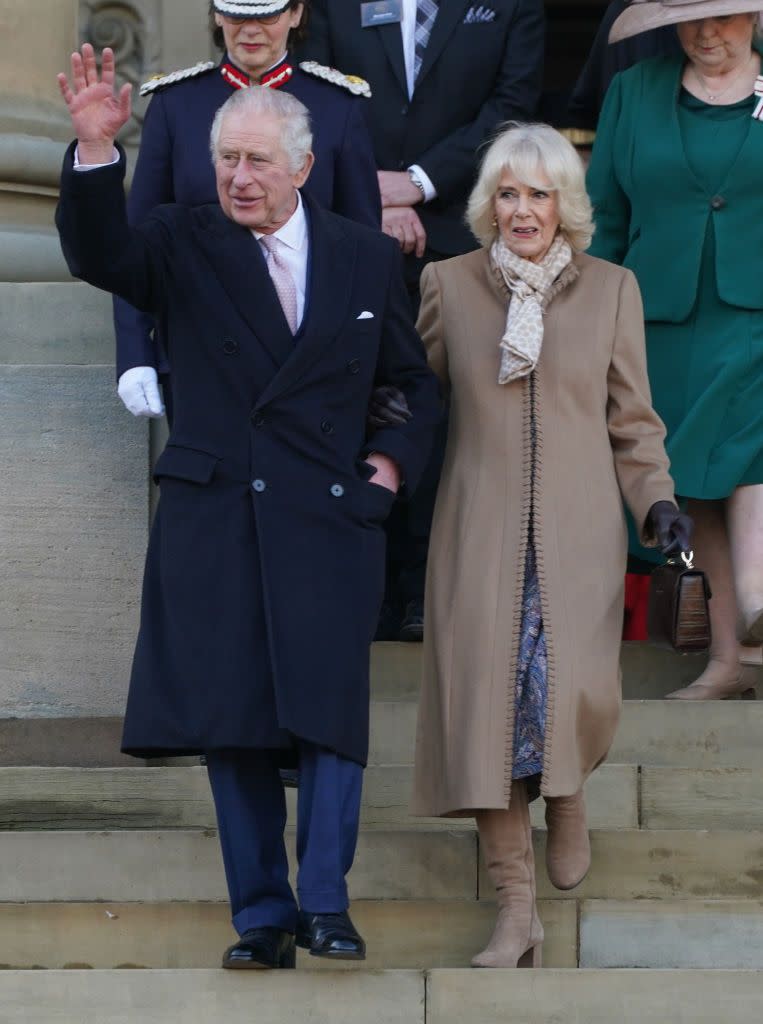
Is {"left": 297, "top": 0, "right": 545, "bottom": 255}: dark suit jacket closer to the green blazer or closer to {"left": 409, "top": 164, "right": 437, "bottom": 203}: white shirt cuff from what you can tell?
{"left": 409, "top": 164, "right": 437, "bottom": 203}: white shirt cuff

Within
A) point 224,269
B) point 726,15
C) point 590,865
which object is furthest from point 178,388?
point 726,15

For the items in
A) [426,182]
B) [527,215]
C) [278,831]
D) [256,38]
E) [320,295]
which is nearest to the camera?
[278,831]

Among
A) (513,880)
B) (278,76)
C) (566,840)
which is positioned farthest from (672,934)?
(278,76)

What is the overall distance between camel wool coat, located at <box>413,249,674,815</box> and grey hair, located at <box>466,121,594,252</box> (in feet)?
0.38

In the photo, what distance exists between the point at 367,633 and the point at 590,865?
2.83 ft

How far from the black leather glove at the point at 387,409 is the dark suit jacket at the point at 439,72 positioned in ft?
5.43

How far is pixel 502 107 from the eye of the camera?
22.9 feet

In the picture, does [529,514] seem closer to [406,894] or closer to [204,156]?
[406,894]

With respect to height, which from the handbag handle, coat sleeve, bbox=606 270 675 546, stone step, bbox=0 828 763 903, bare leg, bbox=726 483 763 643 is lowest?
stone step, bbox=0 828 763 903

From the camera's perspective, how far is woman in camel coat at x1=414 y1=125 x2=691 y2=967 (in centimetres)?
536

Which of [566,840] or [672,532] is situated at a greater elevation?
[672,532]

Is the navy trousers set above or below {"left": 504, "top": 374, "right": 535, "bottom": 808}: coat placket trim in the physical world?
below

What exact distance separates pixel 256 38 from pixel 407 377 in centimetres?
113

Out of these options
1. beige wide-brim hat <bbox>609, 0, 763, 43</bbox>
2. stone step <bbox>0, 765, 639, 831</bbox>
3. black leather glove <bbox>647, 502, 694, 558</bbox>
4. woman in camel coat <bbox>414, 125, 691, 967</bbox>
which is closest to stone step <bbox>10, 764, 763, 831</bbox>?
stone step <bbox>0, 765, 639, 831</bbox>
